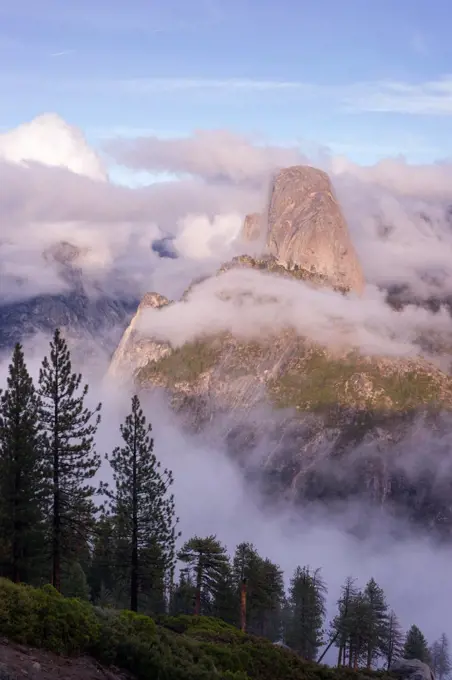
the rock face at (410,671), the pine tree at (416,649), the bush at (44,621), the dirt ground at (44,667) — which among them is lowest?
the pine tree at (416,649)

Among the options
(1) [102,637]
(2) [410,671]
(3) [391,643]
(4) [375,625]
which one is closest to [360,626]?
(4) [375,625]

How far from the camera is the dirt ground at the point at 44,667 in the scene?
59.3 feet

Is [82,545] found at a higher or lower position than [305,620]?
higher

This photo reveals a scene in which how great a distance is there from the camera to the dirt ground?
18.1 m

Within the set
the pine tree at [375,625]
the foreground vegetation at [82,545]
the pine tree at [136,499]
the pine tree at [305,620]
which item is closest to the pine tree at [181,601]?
the pine tree at [305,620]

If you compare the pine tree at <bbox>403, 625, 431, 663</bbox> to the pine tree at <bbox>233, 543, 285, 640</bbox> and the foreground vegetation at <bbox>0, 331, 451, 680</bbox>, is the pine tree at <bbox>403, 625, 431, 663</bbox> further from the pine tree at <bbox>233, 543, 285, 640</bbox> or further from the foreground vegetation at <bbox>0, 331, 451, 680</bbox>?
Answer: the foreground vegetation at <bbox>0, 331, 451, 680</bbox>

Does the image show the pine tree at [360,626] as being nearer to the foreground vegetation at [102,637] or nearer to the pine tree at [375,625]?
the pine tree at [375,625]

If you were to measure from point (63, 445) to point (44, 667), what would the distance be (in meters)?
22.2

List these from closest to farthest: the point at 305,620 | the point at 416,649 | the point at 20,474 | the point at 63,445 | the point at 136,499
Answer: the point at 20,474
the point at 63,445
the point at 136,499
the point at 305,620
the point at 416,649

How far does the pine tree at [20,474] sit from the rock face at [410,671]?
2338cm

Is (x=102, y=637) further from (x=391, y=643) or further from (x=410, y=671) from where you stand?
(x=391, y=643)

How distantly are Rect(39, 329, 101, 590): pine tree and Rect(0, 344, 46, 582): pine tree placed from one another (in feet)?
2.80

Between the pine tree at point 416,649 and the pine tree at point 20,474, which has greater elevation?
the pine tree at point 20,474

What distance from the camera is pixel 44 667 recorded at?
19.2 meters
